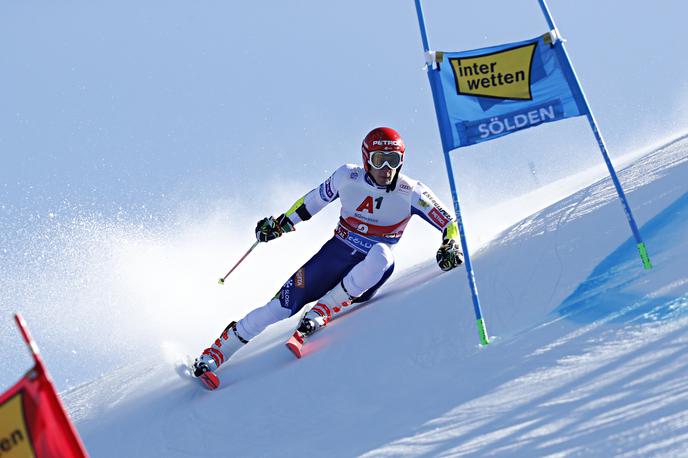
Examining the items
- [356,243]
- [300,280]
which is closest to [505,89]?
[356,243]

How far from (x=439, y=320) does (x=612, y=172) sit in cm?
128

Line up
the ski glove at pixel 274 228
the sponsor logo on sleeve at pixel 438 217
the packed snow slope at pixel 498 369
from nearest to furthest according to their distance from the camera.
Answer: the packed snow slope at pixel 498 369 → the sponsor logo on sleeve at pixel 438 217 → the ski glove at pixel 274 228

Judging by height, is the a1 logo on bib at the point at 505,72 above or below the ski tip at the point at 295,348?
above

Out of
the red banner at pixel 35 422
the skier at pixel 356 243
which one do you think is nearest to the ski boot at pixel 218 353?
the skier at pixel 356 243

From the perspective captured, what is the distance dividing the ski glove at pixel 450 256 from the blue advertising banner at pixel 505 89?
106 cm

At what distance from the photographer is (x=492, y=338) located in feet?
13.6

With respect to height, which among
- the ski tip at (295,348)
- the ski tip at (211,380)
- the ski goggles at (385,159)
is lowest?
the ski tip at (295,348)

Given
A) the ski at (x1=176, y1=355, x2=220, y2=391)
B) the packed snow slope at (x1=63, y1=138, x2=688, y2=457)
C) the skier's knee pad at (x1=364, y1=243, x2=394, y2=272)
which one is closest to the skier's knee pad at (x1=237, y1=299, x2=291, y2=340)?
the packed snow slope at (x1=63, y1=138, x2=688, y2=457)

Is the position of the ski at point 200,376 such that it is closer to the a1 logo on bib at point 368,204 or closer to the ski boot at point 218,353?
the ski boot at point 218,353

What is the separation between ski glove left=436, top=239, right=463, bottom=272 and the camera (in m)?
5.32

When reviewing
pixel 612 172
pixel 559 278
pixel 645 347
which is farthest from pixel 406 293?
pixel 645 347

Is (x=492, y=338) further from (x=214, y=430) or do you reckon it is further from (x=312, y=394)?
(x=214, y=430)

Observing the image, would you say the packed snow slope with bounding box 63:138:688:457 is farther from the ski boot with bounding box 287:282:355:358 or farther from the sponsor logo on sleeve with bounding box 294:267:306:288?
the sponsor logo on sleeve with bounding box 294:267:306:288

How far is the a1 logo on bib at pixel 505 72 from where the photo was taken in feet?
14.7
